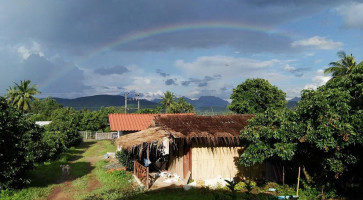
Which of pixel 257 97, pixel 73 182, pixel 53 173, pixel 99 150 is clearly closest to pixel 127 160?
pixel 73 182

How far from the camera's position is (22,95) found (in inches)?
1658

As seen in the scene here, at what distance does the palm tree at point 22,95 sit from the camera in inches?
1638

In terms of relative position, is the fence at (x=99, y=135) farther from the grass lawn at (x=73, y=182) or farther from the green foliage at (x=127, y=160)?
the green foliage at (x=127, y=160)

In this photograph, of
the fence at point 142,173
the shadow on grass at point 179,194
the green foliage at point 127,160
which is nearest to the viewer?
the shadow on grass at point 179,194

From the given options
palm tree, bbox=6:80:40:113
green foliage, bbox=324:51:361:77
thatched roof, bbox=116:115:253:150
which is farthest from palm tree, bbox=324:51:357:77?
palm tree, bbox=6:80:40:113

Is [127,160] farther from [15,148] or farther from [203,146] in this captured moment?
[15,148]

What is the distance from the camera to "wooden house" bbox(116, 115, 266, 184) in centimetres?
1336

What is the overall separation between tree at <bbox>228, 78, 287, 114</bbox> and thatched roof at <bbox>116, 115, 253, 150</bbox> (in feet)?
50.6

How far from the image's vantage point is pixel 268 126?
443 inches

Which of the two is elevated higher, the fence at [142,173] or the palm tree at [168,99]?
the palm tree at [168,99]

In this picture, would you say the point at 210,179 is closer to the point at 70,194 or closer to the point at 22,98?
the point at 70,194

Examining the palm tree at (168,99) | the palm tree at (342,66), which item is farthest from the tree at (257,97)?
the palm tree at (168,99)

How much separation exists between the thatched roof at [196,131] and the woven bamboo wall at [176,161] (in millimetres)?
1116

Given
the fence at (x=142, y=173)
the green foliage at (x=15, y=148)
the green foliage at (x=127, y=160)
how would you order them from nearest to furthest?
1. the green foliage at (x=15, y=148)
2. the fence at (x=142, y=173)
3. the green foliage at (x=127, y=160)
